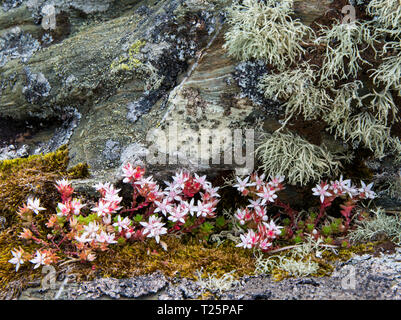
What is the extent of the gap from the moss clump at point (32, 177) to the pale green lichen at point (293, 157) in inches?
72.9

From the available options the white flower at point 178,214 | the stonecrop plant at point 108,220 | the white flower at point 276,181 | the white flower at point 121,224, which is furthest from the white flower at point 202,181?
the white flower at point 121,224

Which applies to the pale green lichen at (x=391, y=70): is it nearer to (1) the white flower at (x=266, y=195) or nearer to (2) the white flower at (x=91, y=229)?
(1) the white flower at (x=266, y=195)

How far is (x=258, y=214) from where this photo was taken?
3.37 meters

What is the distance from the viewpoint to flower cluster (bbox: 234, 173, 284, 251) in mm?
3205

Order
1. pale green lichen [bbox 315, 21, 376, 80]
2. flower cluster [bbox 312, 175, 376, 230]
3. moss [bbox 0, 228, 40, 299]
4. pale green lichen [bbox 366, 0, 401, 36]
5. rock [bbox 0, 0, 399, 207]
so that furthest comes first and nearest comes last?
1. rock [bbox 0, 0, 399, 207]
2. flower cluster [bbox 312, 175, 376, 230]
3. pale green lichen [bbox 315, 21, 376, 80]
4. pale green lichen [bbox 366, 0, 401, 36]
5. moss [bbox 0, 228, 40, 299]

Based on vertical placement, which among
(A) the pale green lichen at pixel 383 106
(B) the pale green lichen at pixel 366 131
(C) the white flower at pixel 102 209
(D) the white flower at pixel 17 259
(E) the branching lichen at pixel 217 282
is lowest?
(E) the branching lichen at pixel 217 282

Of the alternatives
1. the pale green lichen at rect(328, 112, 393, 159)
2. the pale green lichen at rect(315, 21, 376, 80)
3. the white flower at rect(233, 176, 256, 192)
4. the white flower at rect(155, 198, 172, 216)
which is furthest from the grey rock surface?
the pale green lichen at rect(315, 21, 376, 80)

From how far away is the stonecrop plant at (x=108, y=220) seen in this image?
118 inches

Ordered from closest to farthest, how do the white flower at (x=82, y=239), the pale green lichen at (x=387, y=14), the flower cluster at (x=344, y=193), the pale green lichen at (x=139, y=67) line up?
1. the white flower at (x=82, y=239)
2. the pale green lichen at (x=387, y=14)
3. the flower cluster at (x=344, y=193)
4. the pale green lichen at (x=139, y=67)

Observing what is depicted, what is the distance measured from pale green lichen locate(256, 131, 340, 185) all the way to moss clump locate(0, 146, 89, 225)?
185 centimetres

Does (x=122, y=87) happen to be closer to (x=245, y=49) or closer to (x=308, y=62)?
(x=245, y=49)

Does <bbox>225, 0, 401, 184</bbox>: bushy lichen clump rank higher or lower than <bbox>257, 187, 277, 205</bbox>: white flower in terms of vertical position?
higher

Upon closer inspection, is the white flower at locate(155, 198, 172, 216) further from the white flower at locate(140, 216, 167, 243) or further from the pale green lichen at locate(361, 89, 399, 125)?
the pale green lichen at locate(361, 89, 399, 125)

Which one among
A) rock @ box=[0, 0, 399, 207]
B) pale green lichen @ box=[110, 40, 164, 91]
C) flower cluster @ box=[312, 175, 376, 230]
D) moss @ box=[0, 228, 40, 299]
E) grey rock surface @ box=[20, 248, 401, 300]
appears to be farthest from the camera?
pale green lichen @ box=[110, 40, 164, 91]
